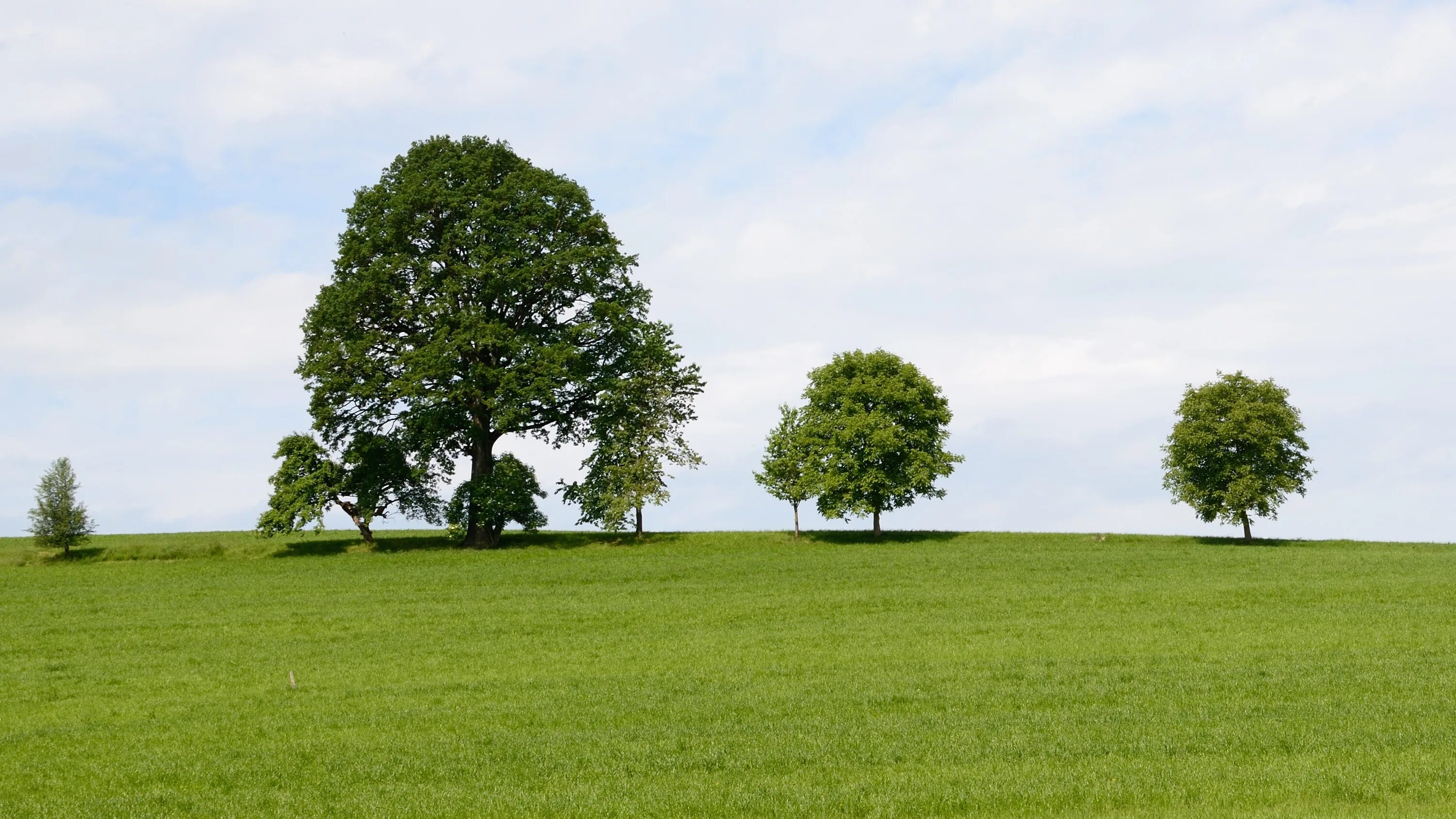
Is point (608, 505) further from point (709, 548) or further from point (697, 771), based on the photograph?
point (697, 771)

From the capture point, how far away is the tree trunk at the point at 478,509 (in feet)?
205

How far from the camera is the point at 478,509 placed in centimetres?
6250

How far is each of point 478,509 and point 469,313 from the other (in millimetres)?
10633

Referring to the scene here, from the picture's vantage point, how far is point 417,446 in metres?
62.2

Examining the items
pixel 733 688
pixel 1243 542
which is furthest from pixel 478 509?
pixel 1243 542

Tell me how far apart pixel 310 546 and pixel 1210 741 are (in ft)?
179

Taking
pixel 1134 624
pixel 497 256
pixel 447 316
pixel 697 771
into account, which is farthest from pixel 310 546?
pixel 697 771

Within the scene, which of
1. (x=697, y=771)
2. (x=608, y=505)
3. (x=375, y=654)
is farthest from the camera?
(x=608, y=505)

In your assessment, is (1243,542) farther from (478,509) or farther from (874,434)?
(478,509)

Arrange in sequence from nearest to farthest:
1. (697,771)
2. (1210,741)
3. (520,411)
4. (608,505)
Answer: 1. (697,771)
2. (1210,741)
3. (520,411)
4. (608,505)

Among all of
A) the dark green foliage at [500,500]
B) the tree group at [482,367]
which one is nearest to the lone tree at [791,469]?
the tree group at [482,367]

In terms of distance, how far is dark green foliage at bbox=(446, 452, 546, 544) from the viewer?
6041 centimetres

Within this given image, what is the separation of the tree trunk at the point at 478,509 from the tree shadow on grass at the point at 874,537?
18.4 meters

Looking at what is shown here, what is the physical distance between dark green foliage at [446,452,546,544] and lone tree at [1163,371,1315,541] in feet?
126
